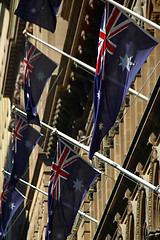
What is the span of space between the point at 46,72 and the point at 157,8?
243 inches

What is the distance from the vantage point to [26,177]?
7219 centimetres

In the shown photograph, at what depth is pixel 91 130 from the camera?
154 feet

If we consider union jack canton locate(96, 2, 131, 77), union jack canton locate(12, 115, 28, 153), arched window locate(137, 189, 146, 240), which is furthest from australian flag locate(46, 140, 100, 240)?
union jack canton locate(12, 115, 28, 153)

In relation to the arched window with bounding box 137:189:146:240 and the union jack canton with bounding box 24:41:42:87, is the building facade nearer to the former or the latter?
the arched window with bounding box 137:189:146:240

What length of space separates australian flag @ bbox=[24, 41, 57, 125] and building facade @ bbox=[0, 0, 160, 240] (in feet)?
10.7

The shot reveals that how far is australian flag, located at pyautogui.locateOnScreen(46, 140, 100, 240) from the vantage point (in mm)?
30750

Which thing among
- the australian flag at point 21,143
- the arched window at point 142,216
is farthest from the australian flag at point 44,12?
the arched window at point 142,216

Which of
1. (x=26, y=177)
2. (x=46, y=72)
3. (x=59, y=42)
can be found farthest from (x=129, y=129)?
(x=26, y=177)

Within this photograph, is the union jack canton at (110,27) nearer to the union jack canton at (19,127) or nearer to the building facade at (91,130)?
the building facade at (91,130)

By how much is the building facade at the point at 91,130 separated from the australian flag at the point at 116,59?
4914 millimetres

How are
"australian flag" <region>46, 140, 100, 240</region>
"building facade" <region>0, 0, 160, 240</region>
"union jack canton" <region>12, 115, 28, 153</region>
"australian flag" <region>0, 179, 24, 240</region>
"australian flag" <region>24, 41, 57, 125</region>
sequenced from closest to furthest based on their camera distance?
"australian flag" <region>46, 140, 100, 240</region>, "building facade" <region>0, 0, 160, 240</region>, "australian flag" <region>24, 41, 57, 125</region>, "union jack canton" <region>12, 115, 28, 153</region>, "australian flag" <region>0, 179, 24, 240</region>

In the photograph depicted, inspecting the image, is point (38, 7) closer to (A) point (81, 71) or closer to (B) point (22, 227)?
(A) point (81, 71)

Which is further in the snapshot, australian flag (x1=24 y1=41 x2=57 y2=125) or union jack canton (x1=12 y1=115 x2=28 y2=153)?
union jack canton (x1=12 y1=115 x2=28 y2=153)

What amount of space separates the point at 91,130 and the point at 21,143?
24.9 feet
